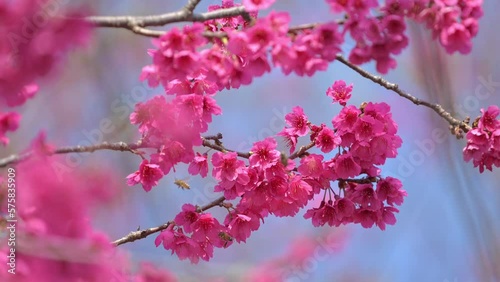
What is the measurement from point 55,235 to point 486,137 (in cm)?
118

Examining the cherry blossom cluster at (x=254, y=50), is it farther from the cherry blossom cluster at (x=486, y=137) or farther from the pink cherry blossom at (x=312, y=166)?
the cherry blossom cluster at (x=486, y=137)

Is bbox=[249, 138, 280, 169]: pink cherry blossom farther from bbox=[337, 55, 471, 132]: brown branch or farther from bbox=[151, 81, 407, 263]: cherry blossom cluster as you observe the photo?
bbox=[337, 55, 471, 132]: brown branch

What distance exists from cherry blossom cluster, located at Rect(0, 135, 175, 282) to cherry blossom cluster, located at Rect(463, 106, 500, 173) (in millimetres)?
1066

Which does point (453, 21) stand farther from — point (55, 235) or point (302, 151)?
point (55, 235)

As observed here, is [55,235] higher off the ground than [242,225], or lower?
lower

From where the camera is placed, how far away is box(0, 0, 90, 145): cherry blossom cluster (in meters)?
0.99

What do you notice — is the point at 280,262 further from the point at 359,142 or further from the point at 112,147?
the point at 112,147

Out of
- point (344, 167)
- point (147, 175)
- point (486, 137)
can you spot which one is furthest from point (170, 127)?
point (486, 137)

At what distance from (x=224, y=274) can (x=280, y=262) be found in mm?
1099

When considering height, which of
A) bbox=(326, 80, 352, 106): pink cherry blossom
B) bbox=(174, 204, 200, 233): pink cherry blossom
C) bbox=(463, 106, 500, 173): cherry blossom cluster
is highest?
bbox=(326, 80, 352, 106): pink cherry blossom

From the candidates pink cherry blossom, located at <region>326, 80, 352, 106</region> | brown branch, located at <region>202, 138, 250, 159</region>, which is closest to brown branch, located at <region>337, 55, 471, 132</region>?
pink cherry blossom, located at <region>326, 80, 352, 106</region>

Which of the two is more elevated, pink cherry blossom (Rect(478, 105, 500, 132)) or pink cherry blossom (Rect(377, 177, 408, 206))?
pink cherry blossom (Rect(478, 105, 500, 132))

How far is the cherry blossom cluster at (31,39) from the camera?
3.24ft

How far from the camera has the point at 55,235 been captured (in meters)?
0.96
